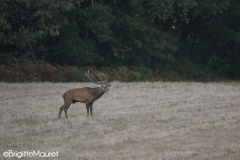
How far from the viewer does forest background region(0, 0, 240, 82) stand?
97.7ft

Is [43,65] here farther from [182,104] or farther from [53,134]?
[53,134]

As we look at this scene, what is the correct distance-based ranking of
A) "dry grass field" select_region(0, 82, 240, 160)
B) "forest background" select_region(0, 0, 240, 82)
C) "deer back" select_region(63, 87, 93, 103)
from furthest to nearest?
"forest background" select_region(0, 0, 240, 82) < "deer back" select_region(63, 87, 93, 103) < "dry grass field" select_region(0, 82, 240, 160)

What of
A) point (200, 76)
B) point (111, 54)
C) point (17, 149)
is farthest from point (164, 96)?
point (200, 76)

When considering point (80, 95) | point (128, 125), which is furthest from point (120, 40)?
point (128, 125)

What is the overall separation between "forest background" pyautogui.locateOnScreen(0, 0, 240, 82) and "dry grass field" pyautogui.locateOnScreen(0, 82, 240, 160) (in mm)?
5532

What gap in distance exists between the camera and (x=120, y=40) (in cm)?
3659

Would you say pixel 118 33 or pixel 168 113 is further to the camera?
pixel 118 33

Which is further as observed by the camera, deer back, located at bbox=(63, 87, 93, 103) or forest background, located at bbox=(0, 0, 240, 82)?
forest background, located at bbox=(0, 0, 240, 82)

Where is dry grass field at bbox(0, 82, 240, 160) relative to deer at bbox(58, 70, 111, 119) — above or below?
below

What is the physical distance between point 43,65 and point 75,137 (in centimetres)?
1614

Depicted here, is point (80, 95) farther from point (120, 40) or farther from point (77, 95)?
point (120, 40)

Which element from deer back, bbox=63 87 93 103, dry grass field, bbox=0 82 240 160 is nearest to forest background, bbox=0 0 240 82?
dry grass field, bbox=0 82 240 160

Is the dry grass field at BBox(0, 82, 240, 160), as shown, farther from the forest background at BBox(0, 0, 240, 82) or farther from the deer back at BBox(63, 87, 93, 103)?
the forest background at BBox(0, 0, 240, 82)

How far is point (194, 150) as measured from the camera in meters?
13.4
